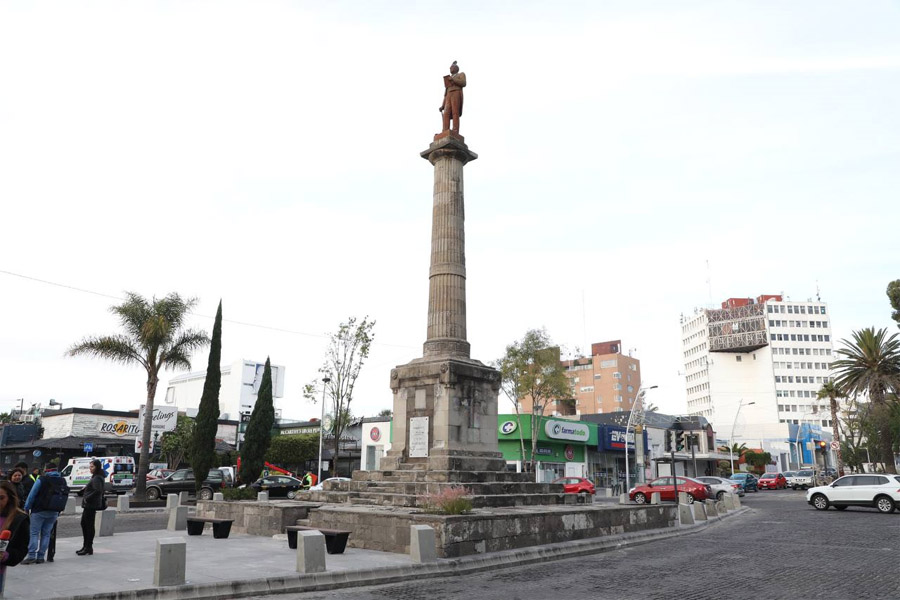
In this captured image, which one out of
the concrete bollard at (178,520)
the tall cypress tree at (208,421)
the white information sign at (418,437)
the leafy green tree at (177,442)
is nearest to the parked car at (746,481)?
the white information sign at (418,437)

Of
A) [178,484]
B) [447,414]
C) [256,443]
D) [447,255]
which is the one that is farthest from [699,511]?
[256,443]

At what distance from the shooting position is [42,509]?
1169 centimetres

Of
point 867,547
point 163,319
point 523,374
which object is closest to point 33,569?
point 867,547

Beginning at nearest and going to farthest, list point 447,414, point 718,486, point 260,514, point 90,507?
point 90,507, point 260,514, point 447,414, point 718,486

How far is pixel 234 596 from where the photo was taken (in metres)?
9.50

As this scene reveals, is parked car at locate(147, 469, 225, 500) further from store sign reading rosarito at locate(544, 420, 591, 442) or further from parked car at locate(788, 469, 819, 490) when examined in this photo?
parked car at locate(788, 469, 819, 490)

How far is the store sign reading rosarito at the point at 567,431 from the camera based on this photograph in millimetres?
47000

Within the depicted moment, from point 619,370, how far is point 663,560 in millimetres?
107145

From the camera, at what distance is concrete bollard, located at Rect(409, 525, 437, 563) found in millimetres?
11797

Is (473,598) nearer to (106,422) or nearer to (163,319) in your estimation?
(163,319)

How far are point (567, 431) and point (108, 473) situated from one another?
31053 millimetres

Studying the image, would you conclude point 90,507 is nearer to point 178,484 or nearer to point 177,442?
point 178,484

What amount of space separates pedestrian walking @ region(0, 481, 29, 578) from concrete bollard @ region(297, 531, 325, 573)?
4.28 metres

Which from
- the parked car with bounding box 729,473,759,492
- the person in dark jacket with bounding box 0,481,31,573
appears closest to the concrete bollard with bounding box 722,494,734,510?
the parked car with bounding box 729,473,759,492
